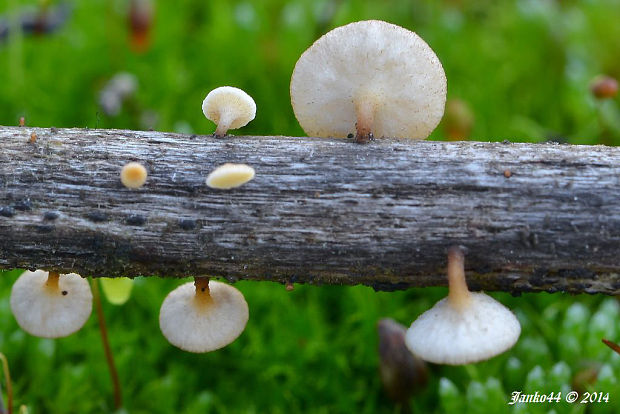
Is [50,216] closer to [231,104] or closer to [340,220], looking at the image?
[231,104]

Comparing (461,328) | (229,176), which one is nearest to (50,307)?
(229,176)

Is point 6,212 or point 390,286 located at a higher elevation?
point 6,212

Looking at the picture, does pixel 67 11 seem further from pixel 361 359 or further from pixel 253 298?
pixel 361 359

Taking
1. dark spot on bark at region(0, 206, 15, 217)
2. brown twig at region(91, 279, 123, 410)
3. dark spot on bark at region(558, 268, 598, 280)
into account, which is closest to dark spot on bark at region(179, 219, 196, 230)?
A: dark spot on bark at region(0, 206, 15, 217)

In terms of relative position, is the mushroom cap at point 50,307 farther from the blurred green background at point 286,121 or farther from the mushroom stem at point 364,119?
the mushroom stem at point 364,119

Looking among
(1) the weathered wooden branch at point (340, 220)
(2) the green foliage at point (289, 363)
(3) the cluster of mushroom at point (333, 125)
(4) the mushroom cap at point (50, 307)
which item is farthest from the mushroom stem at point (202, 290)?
(2) the green foliage at point (289, 363)

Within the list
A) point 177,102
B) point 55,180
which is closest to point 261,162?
point 55,180
